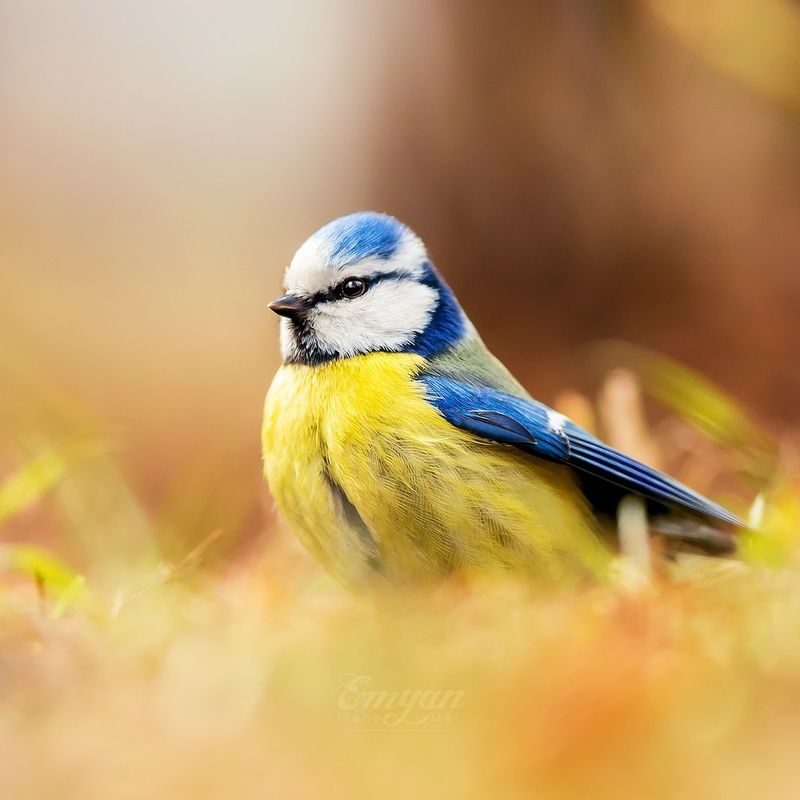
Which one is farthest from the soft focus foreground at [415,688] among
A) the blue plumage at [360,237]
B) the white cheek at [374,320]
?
the blue plumage at [360,237]

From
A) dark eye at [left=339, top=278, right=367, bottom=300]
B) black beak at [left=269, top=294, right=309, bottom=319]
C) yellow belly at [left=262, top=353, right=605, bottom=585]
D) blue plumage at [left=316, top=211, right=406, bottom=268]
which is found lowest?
yellow belly at [left=262, top=353, right=605, bottom=585]

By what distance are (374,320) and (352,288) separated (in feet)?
0.25

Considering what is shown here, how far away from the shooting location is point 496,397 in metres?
1.74

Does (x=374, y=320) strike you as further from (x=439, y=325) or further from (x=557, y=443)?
(x=557, y=443)

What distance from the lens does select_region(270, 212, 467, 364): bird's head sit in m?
1.81

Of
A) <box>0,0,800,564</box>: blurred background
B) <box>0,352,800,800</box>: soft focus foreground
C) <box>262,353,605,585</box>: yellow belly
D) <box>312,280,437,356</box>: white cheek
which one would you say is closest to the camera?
<box>0,352,800,800</box>: soft focus foreground

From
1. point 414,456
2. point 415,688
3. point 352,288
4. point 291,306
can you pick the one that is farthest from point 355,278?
point 415,688

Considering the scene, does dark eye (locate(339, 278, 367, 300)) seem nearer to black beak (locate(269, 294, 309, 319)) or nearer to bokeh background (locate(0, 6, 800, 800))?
black beak (locate(269, 294, 309, 319))

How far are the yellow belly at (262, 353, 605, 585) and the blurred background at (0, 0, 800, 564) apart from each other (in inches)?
33.2

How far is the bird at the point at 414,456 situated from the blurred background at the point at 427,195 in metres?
0.75

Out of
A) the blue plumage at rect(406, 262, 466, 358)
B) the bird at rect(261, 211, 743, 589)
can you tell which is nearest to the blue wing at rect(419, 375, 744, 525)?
the bird at rect(261, 211, 743, 589)

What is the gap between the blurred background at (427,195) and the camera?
12.0 ft

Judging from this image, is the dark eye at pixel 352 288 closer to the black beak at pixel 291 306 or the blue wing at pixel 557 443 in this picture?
the black beak at pixel 291 306

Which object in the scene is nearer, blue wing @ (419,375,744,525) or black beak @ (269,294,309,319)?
blue wing @ (419,375,744,525)
